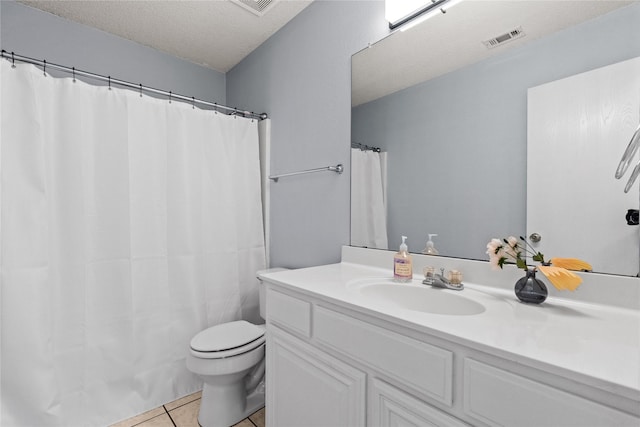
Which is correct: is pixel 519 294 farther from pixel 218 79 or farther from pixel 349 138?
pixel 218 79

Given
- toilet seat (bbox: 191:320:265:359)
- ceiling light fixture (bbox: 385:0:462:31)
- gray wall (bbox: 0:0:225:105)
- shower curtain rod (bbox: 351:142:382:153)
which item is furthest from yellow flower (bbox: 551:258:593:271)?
gray wall (bbox: 0:0:225:105)

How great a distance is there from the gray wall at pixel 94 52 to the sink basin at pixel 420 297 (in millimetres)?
2317

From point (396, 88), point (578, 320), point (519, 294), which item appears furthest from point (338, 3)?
point (578, 320)

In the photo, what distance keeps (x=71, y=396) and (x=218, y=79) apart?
8.19 ft

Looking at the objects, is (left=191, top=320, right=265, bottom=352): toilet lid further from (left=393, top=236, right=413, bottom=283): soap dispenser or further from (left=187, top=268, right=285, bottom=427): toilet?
(left=393, top=236, right=413, bottom=283): soap dispenser

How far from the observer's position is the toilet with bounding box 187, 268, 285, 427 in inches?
56.3

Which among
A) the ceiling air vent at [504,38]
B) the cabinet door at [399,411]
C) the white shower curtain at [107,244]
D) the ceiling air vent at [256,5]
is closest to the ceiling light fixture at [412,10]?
the ceiling air vent at [504,38]

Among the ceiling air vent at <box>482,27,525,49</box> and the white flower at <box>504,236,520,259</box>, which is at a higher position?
the ceiling air vent at <box>482,27,525,49</box>

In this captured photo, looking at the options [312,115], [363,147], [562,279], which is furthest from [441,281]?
[312,115]

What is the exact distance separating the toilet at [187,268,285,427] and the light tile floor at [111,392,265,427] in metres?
0.05

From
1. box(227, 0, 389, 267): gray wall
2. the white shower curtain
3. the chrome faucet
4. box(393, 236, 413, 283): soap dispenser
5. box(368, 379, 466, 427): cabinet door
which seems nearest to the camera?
box(368, 379, 466, 427): cabinet door

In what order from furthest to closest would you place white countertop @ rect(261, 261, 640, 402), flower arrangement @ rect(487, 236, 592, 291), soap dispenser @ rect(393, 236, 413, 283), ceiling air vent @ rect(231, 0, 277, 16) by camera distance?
ceiling air vent @ rect(231, 0, 277, 16) < soap dispenser @ rect(393, 236, 413, 283) < flower arrangement @ rect(487, 236, 592, 291) < white countertop @ rect(261, 261, 640, 402)

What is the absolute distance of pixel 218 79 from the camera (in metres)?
2.67

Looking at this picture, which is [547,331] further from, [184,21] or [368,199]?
[184,21]
